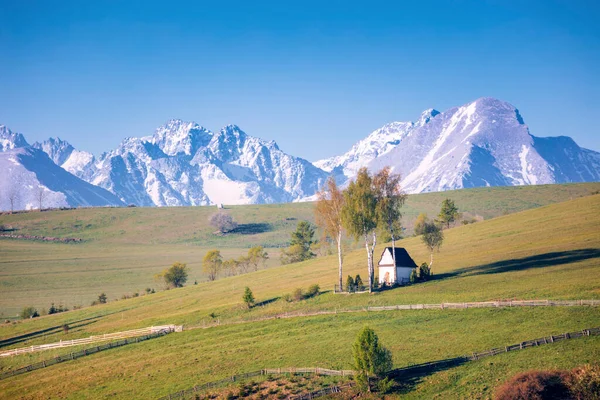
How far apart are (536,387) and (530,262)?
4082cm

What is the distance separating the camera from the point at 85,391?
55.4m

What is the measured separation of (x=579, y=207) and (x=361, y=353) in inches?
3142

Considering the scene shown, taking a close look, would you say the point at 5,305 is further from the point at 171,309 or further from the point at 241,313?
the point at 241,313

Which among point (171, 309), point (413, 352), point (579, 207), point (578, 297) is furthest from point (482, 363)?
point (579, 207)

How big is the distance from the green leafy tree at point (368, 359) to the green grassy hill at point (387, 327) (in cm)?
278

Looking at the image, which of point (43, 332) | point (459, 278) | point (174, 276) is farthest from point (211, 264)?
point (459, 278)

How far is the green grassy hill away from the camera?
4722 cm

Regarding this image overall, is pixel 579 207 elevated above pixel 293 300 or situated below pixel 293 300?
above

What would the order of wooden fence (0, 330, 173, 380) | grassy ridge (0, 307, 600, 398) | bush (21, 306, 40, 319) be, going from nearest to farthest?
grassy ridge (0, 307, 600, 398) → wooden fence (0, 330, 173, 380) → bush (21, 306, 40, 319)

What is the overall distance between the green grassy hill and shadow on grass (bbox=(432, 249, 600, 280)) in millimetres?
159

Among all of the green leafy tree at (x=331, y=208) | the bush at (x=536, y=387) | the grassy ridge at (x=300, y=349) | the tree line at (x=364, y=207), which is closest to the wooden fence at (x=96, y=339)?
the grassy ridge at (x=300, y=349)

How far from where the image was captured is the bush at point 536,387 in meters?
37.7

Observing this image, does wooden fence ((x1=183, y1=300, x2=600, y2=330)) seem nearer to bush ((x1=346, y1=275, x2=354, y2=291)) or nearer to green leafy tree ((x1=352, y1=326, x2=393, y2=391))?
bush ((x1=346, y1=275, x2=354, y2=291))

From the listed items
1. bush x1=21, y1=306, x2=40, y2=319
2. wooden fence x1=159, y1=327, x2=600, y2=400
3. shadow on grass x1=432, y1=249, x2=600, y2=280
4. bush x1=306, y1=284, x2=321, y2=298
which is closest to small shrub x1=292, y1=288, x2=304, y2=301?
bush x1=306, y1=284, x2=321, y2=298
